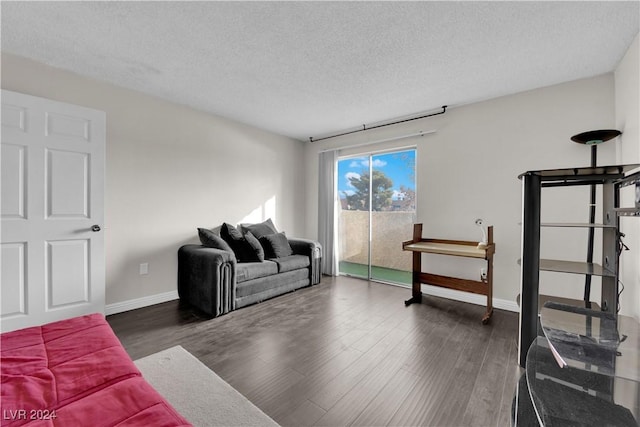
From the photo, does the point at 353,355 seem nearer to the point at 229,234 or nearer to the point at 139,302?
the point at 229,234

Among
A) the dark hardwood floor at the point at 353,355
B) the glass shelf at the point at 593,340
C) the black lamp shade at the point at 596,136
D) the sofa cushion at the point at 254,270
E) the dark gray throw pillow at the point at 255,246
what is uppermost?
the black lamp shade at the point at 596,136

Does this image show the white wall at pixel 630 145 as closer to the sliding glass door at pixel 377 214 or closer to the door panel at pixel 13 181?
the sliding glass door at pixel 377 214

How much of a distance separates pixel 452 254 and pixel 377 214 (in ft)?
5.70

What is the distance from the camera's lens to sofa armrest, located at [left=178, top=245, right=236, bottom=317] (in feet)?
9.30

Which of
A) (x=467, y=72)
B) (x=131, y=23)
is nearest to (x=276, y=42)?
(x=131, y=23)

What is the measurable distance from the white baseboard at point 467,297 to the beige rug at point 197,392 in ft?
9.40

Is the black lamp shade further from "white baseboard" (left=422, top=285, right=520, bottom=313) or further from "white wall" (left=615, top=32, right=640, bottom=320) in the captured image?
"white baseboard" (left=422, top=285, right=520, bottom=313)

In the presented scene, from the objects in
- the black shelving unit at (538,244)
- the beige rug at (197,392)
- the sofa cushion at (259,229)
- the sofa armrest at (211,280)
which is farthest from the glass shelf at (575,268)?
the sofa cushion at (259,229)

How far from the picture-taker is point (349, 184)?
4.82 metres

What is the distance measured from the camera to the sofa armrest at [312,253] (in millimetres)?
4051

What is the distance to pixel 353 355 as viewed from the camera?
6.99ft

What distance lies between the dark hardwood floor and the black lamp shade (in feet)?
6.15

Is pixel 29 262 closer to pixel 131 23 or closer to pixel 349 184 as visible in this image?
pixel 131 23

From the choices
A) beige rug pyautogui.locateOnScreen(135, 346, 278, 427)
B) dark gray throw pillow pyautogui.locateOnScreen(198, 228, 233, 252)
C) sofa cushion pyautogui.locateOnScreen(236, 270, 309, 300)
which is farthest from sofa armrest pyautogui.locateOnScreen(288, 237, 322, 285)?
beige rug pyautogui.locateOnScreen(135, 346, 278, 427)
